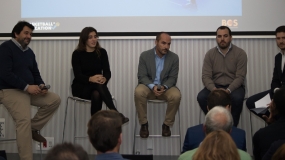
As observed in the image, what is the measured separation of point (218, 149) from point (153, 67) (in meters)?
2.99

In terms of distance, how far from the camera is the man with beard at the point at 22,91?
4102mm

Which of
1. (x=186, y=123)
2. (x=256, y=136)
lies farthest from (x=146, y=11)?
(x=256, y=136)

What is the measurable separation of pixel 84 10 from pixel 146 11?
73 centimetres

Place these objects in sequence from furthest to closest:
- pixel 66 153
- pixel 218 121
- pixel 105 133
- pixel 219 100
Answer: pixel 219 100, pixel 218 121, pixel 105 133, pixel 66 153

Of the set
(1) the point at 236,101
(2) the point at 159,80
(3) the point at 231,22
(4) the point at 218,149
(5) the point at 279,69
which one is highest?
(3) the point at 231,22

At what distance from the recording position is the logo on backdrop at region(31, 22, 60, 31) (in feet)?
16.6

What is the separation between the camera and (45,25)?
508cm

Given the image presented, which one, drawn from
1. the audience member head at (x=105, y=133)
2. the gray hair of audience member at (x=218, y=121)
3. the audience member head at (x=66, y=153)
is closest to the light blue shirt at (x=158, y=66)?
the gray hair of audience member at (x=218, y=121)

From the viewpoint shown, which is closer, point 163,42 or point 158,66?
point 163,42

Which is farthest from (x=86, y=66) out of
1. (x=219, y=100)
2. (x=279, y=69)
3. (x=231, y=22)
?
(x=279, y=69)

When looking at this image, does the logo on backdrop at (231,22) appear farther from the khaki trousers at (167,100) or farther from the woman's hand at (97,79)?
the woman's hand at (97,79)

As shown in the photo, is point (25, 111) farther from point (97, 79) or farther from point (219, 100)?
Answer: point (219, 100)

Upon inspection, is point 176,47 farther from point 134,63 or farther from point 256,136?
point 256,136

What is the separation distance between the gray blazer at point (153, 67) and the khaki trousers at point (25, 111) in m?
0.97
